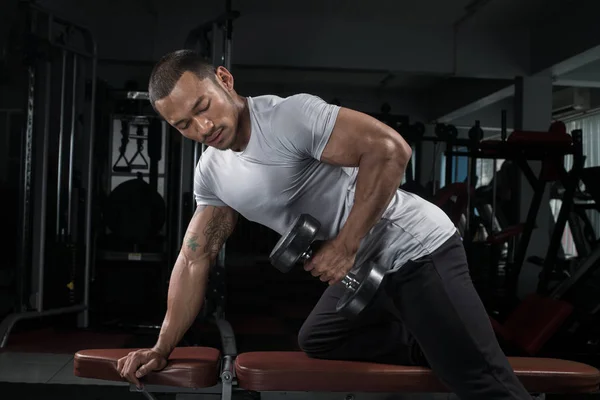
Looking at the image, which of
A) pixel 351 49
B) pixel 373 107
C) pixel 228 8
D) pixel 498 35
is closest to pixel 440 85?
pixel 373 107

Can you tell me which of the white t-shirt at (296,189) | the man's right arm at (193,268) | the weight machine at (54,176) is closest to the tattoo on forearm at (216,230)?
the man's right arm at (193,268)

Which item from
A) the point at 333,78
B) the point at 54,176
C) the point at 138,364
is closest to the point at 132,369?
the point at 138,364

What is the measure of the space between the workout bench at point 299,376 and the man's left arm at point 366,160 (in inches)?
16.0

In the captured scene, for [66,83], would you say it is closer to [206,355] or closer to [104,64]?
[104,64]

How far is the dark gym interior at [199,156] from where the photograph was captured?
12.5 ft

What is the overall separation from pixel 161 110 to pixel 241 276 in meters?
6.01

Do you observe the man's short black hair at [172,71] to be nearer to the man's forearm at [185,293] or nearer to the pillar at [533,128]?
the man's forearm at [185,293]

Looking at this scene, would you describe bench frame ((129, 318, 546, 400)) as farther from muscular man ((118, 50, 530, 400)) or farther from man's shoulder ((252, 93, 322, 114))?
man's shoulder ((252, 93, 322, 114))

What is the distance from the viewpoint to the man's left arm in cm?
140

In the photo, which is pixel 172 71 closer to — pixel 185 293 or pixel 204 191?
pixel 204 191

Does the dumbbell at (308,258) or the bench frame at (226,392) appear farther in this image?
the bench frame at (226,392)

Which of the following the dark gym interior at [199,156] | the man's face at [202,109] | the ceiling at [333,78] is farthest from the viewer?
the ceiling at [333,78]

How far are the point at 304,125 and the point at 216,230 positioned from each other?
473 mm

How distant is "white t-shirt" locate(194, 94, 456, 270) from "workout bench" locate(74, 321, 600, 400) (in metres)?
0.31
